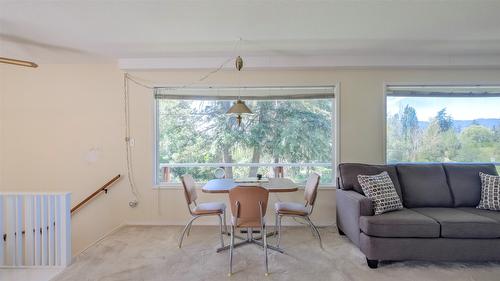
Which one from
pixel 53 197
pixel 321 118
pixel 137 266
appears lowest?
pixel 137 266

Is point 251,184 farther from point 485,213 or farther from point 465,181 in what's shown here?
point 465,181

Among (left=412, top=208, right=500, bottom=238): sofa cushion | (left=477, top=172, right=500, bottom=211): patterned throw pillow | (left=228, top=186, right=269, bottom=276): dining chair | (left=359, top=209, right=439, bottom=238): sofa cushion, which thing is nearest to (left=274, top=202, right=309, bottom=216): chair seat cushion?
(left=228, top=186, right=269, bottom=276): dining chair

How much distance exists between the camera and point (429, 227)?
2.52 metres

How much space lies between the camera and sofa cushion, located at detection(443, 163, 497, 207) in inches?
123

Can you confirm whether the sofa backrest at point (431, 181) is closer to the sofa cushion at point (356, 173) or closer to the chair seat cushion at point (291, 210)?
the sofa cushion at point (356, 173)

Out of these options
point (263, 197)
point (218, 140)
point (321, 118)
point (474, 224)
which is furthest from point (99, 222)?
point (474, 224)

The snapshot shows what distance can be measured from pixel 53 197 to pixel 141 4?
2.07 m

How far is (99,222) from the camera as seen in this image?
394 cm

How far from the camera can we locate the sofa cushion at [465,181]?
313 centimetres

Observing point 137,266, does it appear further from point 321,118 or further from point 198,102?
point 321,118

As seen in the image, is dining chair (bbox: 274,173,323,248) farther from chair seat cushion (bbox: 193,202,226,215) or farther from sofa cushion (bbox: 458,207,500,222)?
sofa cushion (bbox: 458,207,500,222)

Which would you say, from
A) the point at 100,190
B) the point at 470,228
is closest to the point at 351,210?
the point at 470,228

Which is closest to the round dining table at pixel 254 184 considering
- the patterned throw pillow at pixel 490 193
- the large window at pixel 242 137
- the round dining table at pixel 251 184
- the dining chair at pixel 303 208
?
the round dining table at pixel 251 184

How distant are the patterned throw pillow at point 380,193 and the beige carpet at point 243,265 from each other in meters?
0.55
